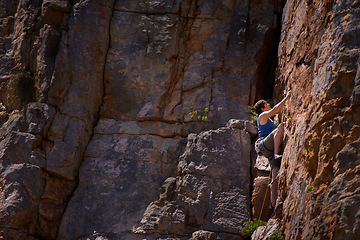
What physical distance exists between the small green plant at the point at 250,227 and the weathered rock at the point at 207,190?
0.22 m

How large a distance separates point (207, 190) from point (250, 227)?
135 cm

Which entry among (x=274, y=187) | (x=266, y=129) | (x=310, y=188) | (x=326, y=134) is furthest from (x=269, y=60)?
(x=310, y=188)

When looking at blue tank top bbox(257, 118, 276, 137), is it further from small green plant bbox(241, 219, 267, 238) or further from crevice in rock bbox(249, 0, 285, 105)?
crevice in rock bbox(249, 0, 285, 105)

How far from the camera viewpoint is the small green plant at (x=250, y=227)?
10883mm

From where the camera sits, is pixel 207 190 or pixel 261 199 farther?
pixel 207 190

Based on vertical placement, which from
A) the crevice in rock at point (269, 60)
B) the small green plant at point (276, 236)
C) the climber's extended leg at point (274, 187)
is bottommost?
the small green plant at point (276, 236)

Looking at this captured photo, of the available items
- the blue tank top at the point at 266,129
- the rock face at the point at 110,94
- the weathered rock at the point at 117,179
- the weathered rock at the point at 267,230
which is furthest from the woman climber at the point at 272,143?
the weathered rock at the point at 117,179

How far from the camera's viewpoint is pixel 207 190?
11.6 meters

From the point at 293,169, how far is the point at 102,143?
5.73 meters

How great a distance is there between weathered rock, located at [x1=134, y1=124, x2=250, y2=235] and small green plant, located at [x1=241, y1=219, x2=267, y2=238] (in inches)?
8.7

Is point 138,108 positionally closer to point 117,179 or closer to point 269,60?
point 117,179

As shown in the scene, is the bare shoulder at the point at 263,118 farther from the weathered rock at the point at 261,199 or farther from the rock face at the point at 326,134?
the weathered rock at the point at 261,199

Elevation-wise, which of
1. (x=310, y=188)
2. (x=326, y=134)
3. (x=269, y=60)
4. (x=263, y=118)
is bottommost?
(x=310, y=188)

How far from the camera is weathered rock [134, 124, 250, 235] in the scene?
11.3 meters
